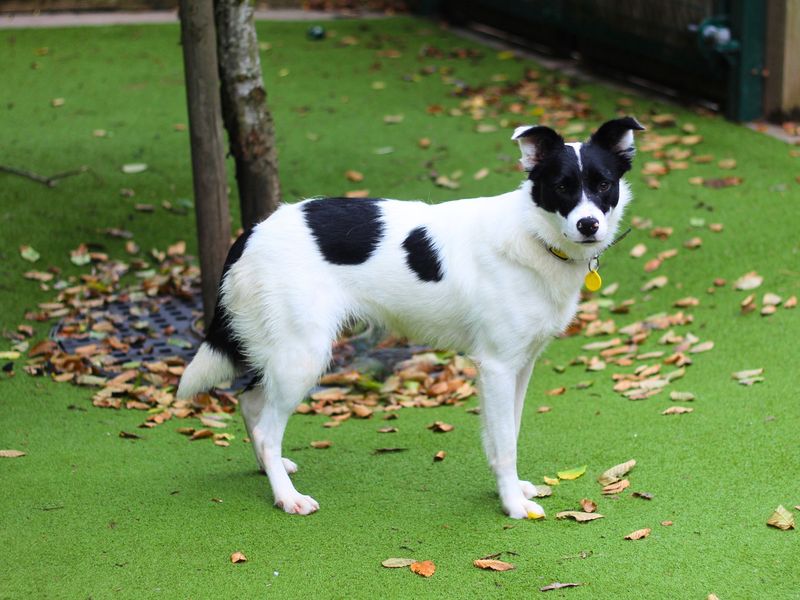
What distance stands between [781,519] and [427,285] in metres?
1.64

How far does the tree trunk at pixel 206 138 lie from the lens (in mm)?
6070

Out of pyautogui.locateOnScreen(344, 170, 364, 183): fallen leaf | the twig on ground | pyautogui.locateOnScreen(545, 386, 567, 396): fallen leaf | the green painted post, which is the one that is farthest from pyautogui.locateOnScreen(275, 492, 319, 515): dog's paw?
the green painted post

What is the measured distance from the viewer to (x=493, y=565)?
13.0 ft

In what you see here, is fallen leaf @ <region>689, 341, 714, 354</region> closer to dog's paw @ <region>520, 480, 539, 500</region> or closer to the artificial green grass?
the artificial green grass

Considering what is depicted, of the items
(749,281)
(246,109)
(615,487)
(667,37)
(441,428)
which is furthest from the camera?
(667,37)

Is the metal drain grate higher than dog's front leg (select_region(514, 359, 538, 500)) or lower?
lower

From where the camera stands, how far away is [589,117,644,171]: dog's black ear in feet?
13.7

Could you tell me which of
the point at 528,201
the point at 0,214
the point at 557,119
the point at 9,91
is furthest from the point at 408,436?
the point at 9,91

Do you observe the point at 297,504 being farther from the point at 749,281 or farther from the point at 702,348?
the point at 749,281

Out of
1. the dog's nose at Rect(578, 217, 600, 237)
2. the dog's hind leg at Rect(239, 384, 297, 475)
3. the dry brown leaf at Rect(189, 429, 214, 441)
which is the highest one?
the dog's nose at Rect(578, 217, 600, 237)

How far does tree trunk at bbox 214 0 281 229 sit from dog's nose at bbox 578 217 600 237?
285 centimetres

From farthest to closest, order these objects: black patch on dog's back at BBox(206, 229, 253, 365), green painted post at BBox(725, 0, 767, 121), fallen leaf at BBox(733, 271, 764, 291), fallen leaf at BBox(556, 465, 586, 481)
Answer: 1. green painted post at BBox(725, 0, 767, 121)
2. fallen leaf at BBox(733, 271, 764, 291)
3. fallen leaf at BBox(556, 465, 586, 481)
4. black patch on dog's back at BBox(206, 229, 253, 365)

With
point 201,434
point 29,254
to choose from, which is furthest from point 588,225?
point 29,254

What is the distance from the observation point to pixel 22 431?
17.8 ft
